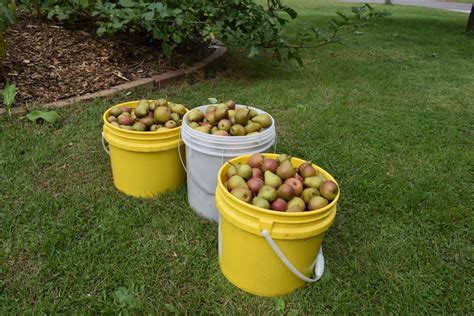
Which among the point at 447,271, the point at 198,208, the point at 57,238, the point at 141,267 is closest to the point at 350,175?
the point at 447,271

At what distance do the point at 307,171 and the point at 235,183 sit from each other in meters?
0.42

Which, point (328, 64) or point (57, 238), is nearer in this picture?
point (57, 238)

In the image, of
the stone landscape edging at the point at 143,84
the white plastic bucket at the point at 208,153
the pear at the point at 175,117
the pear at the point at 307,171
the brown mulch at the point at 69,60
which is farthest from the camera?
the brown mulch at the point at 69,60

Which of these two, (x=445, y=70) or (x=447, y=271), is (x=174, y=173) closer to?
(x=447, y=271)

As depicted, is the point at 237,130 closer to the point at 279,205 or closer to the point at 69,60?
the point at 279,205

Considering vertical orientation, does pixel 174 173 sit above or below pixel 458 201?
above

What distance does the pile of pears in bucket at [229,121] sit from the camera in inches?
97.9

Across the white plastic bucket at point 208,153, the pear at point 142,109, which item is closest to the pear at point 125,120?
the pear at point 142,109

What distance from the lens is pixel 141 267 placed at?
2252 millimetres

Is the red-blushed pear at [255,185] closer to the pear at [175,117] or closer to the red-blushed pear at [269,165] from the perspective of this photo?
the red-blushed pear at [269,165]

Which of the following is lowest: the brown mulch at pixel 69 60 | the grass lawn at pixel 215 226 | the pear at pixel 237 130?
the grass lawn at pixel 215 226

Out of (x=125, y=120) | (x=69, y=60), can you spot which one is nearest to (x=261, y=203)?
(x=125, y=120)

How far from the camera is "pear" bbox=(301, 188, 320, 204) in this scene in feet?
6.67

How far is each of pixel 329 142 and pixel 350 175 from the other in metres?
0.55
